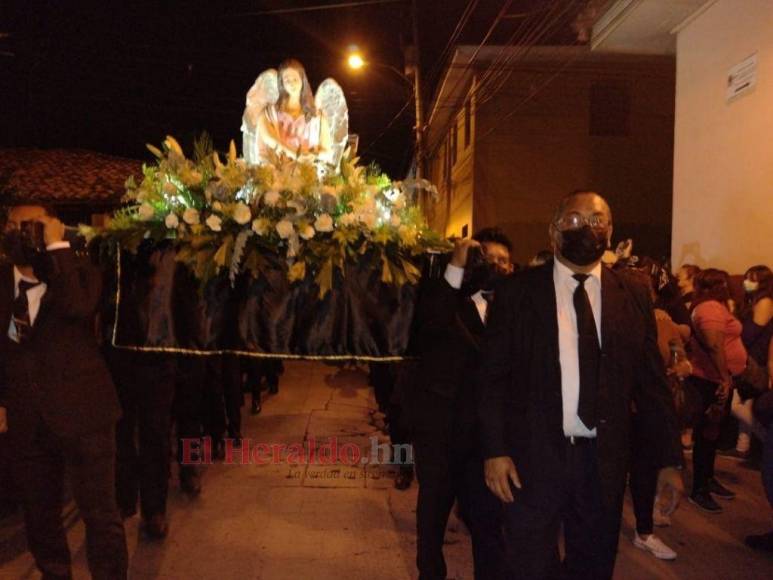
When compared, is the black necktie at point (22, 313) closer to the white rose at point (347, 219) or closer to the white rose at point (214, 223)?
the white rose at point (214, 223)

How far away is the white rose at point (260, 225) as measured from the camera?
3188 mm

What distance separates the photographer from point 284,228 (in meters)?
3.17

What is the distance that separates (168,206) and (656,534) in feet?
13.1

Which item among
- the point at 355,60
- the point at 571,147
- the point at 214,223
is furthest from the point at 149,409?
the point at 571,147

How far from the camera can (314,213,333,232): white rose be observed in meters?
3.22

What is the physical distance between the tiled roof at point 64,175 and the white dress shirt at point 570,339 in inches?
295

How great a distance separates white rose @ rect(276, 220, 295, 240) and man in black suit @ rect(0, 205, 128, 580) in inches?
37.0

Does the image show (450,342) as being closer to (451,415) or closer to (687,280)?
(451,415)

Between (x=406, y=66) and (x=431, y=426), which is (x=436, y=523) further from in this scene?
(x=406, y=66)

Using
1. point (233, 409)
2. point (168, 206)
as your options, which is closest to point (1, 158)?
point (233, 409)

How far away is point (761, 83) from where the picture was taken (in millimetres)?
7051

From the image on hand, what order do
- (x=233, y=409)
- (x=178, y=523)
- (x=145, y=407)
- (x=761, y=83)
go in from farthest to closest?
(x=761, y=83) → (x=233, y=409) → (x=178, y=523) → (x=145, y=407)

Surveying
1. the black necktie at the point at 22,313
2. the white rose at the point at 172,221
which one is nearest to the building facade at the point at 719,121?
the white rose at the point at 172,221

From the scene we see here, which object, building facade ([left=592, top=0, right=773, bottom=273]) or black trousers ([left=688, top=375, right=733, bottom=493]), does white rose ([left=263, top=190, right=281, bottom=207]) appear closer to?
black trousers ([left=688, top=375, right=733, bottom=493])
